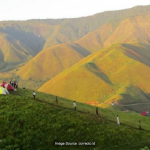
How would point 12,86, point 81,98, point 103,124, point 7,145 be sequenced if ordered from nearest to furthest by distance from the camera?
1. point 7,145
2. point 103,124
3. point 12,86
4. point 81,98

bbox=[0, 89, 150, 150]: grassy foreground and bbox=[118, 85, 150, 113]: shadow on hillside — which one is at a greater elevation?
bbox=[118, 85, 150, 113]: shadow on hillside

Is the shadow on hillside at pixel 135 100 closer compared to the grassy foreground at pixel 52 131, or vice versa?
the grassy foreground at pixel 52 131

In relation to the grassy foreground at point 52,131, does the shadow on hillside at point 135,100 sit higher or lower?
higher

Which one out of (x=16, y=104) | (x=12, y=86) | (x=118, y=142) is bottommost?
(x=118, y=142)

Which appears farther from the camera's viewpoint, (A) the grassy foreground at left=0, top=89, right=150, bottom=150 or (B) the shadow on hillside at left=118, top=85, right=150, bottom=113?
(B) the shadow on hillside at left=118, top=85, right=150, bottom=113

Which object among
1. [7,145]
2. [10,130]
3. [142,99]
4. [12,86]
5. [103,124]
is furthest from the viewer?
[142,99]

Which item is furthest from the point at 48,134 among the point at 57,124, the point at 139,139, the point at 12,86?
the point at 12,86

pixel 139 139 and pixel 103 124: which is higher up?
pixel 103 124

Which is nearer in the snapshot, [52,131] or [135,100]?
[52,131]

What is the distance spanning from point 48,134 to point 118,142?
11302 millimetres

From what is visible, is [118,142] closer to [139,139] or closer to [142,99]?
[139,139]

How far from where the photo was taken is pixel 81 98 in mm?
194250

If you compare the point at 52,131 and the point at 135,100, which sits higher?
the point at 135,100

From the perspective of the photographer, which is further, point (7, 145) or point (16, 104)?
point (16, 104)
